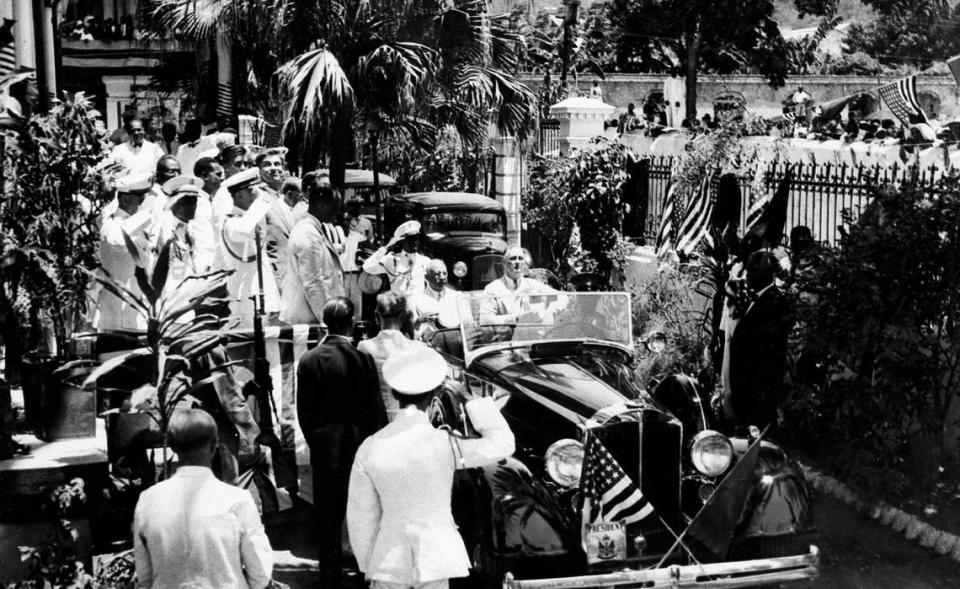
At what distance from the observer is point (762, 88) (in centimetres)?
4616

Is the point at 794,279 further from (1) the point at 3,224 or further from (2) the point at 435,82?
(2) the point at 435,82

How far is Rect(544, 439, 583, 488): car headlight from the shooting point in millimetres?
6344

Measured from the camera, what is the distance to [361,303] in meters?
11.2

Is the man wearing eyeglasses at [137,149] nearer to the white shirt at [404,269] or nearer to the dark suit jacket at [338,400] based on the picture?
the white shirt at [404,269]

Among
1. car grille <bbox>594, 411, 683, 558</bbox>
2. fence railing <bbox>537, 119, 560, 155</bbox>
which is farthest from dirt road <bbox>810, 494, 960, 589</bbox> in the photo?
fence railing <bbox>537, 119, 560, 155</bbox>

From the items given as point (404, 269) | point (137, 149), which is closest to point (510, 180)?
point (137, 149)

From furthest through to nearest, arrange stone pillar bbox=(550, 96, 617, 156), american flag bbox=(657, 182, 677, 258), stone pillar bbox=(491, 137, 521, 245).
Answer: stone pillar bbox=(491, 137, 521, 245)
stone pillar bbox=(550, 96, 617, 156)
american flag bbox=(657, 182, 677, 258)

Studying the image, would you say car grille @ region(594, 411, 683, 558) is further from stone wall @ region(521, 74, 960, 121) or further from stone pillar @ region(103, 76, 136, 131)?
stone wall @ region(521, 74, 960, 121)

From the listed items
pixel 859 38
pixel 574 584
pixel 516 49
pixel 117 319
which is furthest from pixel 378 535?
pixel 859 38

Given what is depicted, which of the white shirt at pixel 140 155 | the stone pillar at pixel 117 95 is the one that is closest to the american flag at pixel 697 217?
the white shirt at pixel 140 155

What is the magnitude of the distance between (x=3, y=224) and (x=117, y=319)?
4.65 ft

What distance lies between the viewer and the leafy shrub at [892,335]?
8.09 metres

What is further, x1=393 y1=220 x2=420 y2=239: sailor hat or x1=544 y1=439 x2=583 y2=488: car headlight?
x1=393 y1=220 x2=420 y2=239: sailor hat

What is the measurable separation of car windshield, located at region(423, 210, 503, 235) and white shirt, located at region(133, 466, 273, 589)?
11.5 m
